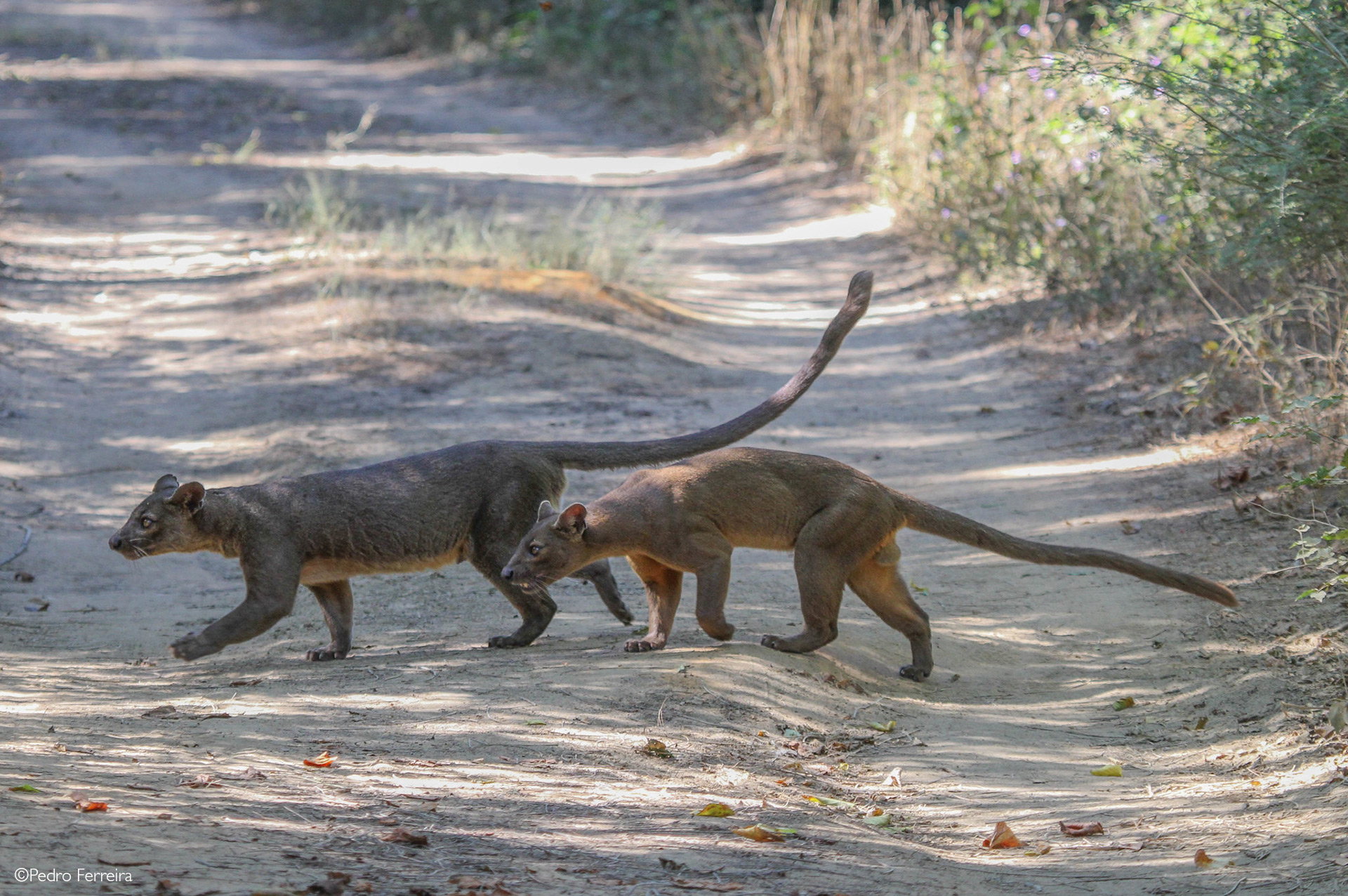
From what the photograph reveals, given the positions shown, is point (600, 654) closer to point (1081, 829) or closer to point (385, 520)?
point (385, 520)

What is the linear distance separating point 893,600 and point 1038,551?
26.1 inches

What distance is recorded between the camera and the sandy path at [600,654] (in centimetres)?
361

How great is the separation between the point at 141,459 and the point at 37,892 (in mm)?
6348

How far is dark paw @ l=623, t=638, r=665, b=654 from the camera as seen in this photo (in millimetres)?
5461

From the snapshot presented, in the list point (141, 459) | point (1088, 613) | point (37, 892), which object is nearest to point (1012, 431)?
point (1088, 613)

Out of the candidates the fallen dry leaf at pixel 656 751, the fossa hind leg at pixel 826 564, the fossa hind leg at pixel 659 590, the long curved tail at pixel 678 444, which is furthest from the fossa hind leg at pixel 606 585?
the fallen dry leaf at pixel 656 751

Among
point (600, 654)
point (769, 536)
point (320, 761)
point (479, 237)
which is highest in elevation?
point (479, 237)

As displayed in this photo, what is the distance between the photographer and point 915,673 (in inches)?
220

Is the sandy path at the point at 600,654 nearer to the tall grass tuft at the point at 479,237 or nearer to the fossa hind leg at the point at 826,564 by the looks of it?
the fossa hind leg at the point at 826,564

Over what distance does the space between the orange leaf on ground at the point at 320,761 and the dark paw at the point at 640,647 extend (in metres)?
1.58

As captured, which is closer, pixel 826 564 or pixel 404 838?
pixel 404 838

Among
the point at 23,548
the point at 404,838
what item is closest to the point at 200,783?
the point at 404,838

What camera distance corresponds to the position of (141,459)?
8766mm

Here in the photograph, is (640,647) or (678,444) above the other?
(678,444)
